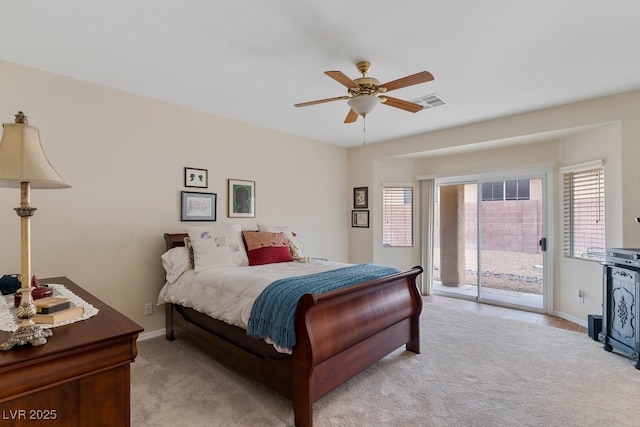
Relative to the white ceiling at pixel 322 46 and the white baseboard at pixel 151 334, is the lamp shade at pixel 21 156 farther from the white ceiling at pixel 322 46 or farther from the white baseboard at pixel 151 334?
the white baseboard at pixel 151 334

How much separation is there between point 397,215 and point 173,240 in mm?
3762

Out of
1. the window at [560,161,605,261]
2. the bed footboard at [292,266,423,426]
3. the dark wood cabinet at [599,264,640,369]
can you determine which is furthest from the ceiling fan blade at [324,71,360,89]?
the window at [560,161,605,261]

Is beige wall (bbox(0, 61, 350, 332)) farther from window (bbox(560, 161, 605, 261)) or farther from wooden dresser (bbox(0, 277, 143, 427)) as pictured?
window (bbox(560, 161, 605, 261))

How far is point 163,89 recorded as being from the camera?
327 centimetres

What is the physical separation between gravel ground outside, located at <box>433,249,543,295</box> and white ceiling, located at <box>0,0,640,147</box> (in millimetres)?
2298

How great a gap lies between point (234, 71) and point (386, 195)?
3.60 m

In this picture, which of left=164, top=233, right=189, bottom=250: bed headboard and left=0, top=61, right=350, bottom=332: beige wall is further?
left=164, top=233, right=189, bottom=250: bed headboard

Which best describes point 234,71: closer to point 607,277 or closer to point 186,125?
point 186,125

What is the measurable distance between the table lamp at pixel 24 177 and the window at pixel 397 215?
16.5 ft

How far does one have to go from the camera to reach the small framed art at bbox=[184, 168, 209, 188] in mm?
3779

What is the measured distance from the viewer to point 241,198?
4.32m

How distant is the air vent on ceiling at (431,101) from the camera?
3474mm

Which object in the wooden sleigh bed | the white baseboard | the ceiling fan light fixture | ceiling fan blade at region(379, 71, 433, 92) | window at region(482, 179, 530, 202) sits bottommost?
the white baseboard

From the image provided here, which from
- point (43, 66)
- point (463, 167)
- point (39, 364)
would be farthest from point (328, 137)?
point (39, 364)
